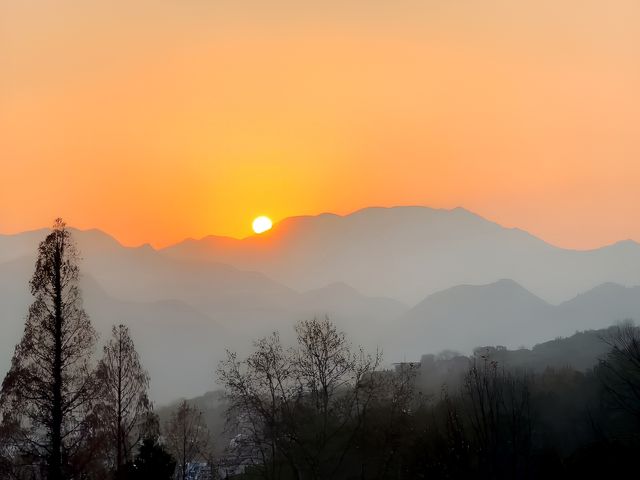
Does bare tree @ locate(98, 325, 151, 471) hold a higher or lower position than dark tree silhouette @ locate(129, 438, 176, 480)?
higher

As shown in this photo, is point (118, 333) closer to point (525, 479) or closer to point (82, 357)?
point (82, 357)

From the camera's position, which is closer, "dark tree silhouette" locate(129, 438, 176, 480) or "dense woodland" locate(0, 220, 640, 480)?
"dense woodland" locate(0, 220, 640, 480)

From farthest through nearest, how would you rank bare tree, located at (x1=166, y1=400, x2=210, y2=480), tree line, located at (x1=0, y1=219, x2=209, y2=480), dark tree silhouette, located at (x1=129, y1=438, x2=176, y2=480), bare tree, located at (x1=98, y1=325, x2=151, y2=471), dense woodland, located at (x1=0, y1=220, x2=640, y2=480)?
bare tree, located at (x1=166, y1=400, x2=210, y2=480), bare tree, located at (x1=98, y1=325, x2=151, y2=471), dark tree silhouette, located at (x1=129, y1=438, x2=176, y2=480), dense woodland, located at (x1=0, y1=220, x2=640, y2=480), tree line, located at (x1=0, y1=219, x2=209, y2=480)

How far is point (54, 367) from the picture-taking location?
26000 millimetres

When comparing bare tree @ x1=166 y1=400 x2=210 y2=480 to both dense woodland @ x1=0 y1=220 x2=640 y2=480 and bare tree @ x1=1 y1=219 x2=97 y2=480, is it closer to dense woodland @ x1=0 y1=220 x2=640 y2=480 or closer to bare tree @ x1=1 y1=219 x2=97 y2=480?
dense woodland @ x1=0 y1=220 x2=640 y2=480

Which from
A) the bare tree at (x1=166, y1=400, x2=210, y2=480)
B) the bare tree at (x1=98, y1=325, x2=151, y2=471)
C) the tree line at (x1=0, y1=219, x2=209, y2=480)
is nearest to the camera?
the tree line at (x1=0, y1=219, x2=209, y2=480)

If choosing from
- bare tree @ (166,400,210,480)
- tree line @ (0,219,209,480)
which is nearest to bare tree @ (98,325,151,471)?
bare tree @ (166,400,210,480)

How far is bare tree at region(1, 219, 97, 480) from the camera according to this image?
25406mm

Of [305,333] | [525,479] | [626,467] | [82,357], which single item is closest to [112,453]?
[82,357]

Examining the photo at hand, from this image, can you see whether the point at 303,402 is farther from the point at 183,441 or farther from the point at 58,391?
the point at 58,391

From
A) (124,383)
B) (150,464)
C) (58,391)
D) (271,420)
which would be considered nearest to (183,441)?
(124,383)

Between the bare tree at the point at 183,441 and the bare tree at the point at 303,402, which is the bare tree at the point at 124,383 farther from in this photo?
the bare tree at the point at 183,441

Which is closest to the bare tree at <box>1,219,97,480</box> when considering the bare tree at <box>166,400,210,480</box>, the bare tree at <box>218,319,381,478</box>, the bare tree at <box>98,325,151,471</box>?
the bare tree at <box>98,325,151,471</box>

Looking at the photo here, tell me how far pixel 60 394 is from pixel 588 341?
90078 millimetres
